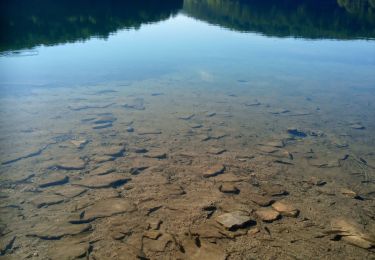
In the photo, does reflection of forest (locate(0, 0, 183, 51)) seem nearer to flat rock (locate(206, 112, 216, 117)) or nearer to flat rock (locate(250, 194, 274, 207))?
flat rock (locate(206, 112, 216, 117))

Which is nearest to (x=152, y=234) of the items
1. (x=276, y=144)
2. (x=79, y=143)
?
(x=79, y=143)

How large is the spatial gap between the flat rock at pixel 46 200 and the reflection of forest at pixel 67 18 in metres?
20.6

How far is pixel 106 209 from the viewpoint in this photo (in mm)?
8375

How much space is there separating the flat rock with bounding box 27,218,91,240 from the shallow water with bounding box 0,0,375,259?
24mm

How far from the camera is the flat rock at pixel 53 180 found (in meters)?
9.41

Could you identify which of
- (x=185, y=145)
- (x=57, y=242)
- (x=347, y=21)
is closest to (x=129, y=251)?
(x=57, y=242)

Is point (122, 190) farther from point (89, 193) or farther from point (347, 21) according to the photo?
point (347, 21)

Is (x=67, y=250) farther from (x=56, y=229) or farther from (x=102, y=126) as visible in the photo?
(x=102, y=126)

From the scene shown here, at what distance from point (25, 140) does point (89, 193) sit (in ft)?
14.8

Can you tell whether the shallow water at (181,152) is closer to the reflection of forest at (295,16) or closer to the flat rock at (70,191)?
the flat rock at (70,191)

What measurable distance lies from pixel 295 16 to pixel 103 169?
56284 millimetres

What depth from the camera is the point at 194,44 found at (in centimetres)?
3394

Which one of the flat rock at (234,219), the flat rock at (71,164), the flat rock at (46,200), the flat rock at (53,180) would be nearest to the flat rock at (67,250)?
the flat rock at (46,200)

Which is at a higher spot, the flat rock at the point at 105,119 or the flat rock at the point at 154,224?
the flat rock at the point at 105,119
